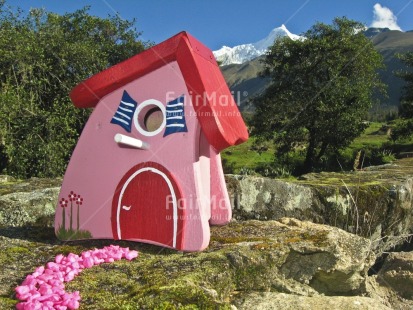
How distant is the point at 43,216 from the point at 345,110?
18.9 meters

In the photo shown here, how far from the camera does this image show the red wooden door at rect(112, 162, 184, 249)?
11.8ft

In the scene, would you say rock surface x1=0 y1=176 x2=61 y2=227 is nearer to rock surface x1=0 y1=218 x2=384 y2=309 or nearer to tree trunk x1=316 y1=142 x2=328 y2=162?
rock surface x1=0 y1=218 x2=384 y2=309

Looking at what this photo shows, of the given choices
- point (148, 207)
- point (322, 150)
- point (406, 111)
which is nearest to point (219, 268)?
point (148, 207)

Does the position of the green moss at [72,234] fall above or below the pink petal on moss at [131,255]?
above

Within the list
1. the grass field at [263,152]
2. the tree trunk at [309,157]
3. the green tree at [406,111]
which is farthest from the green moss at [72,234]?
the green tree at [406,111]

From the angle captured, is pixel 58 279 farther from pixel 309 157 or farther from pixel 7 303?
pixel 309 157

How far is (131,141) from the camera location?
141 inches

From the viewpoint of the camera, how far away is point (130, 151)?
3.81 meters

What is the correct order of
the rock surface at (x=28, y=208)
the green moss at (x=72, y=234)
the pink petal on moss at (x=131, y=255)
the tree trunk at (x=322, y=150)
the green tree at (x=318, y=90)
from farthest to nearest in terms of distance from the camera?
the tree trunk at (x=322, y=150) < the green tree at (x=318, y=90) < the rock surface at (x=28, y=208) < the green moss at (x=72, y=234) < the pink petal on moss at (x=131, y=255)

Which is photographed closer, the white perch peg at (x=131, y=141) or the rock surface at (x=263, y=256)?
the rock surface at (x=263, y=256)

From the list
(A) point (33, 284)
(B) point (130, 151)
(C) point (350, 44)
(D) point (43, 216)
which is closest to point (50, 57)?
(D) point (43, 216)

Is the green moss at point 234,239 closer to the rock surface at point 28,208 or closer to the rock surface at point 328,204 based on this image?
the rock surface at point 328,204

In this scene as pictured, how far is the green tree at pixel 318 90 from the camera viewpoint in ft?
69.2

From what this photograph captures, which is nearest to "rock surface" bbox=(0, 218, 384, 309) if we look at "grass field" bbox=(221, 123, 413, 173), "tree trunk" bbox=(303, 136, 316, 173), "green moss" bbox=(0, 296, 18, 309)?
"green moss" bbox=(0, 296, 18, 309)
